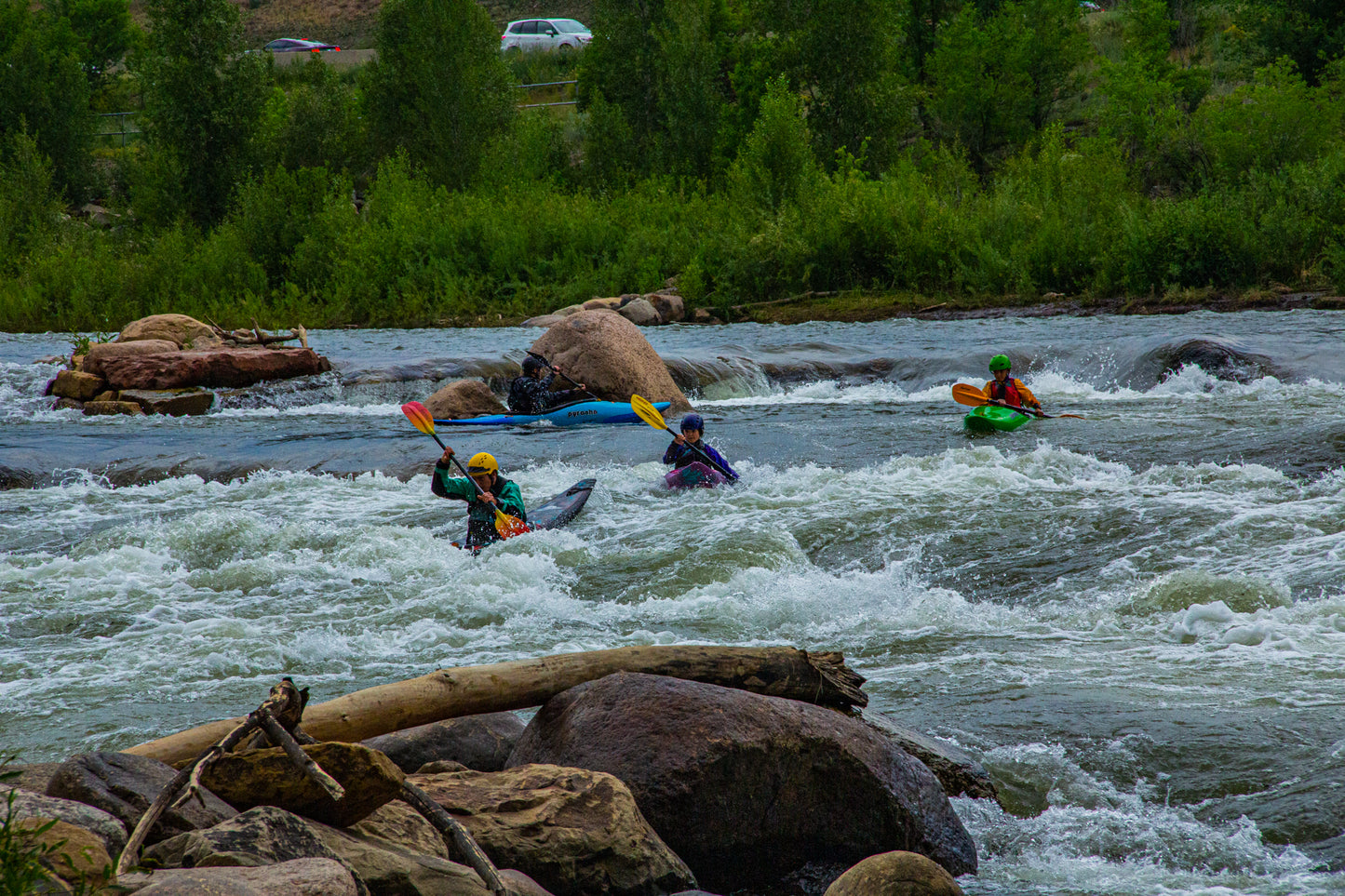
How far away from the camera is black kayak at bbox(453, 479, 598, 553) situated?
7.65 meters

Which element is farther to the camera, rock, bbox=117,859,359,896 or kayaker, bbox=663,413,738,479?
kayaker, bbox=663,413,738,479

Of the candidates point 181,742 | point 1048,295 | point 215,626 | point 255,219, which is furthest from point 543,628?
point 255,219

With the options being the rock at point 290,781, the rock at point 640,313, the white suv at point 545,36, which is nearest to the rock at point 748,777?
the rock at point 290,781

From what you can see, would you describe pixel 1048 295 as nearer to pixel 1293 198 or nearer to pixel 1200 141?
pixel 1293 198

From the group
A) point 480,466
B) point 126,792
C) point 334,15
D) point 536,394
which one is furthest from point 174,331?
point 334,15

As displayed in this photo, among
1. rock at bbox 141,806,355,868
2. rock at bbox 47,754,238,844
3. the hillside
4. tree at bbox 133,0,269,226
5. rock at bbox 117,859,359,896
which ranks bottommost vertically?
rock at bbox 47,754,238,844

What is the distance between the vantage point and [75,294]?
24391 mm

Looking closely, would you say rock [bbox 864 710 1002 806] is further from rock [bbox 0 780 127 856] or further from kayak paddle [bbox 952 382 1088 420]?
kayak paddle [bbox 952 382 1088 420]

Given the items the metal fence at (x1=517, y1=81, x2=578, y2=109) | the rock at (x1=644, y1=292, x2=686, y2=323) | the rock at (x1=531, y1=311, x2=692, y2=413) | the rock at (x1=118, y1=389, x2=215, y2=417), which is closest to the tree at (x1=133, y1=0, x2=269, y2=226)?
the metal fence at (x1=517, y1=81, x2=578, y2=109)

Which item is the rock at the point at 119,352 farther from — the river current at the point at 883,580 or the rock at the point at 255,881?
the rock at the point at 255,881

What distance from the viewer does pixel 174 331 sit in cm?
1545

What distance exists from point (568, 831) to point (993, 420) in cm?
814

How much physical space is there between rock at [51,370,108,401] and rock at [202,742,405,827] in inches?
476

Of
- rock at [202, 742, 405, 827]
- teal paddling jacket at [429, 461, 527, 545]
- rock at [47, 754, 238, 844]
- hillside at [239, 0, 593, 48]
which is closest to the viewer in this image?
rock at [47, 754, 238, 844]
